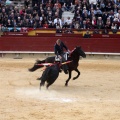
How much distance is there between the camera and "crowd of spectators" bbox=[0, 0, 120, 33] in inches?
872

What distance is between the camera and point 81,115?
8.97 m

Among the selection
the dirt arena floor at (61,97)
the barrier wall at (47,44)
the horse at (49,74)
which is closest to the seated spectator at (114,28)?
the barrier wall at (47,44)

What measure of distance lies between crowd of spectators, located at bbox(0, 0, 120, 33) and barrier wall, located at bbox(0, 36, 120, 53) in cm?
88

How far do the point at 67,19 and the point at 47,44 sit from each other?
2060 mm

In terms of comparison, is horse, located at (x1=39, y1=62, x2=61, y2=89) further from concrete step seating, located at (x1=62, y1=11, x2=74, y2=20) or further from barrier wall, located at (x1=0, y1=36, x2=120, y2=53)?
concrete step seating, located at (x1=62, y1=11, x2=74, y2=20)

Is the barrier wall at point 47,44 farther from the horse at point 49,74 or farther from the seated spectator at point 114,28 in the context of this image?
the horse at point 49,74

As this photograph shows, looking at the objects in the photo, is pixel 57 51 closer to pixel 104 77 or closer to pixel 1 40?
pixel 104 77

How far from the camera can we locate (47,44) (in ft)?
71.2

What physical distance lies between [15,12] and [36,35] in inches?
75.0

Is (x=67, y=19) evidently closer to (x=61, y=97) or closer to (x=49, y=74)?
(x=49, y=74)

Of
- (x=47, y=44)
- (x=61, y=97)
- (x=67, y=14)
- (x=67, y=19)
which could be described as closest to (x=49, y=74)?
(x=61, y=97)

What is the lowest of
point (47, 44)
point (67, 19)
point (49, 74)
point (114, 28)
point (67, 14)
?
point (47, 44)

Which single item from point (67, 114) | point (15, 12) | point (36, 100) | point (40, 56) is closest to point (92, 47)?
point (40, 56)

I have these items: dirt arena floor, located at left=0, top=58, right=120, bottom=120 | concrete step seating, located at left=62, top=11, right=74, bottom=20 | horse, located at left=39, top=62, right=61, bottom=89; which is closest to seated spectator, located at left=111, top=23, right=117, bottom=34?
concrete step seating, located at left=62, top=11, right=74, bottom=20
